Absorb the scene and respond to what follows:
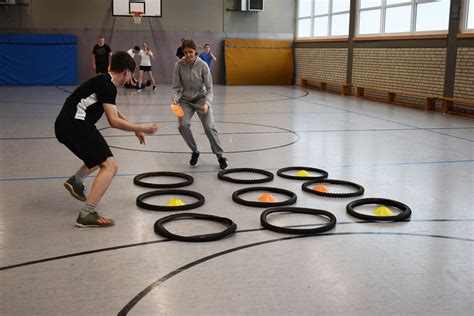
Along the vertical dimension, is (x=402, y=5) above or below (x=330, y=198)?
above

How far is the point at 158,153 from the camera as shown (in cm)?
830

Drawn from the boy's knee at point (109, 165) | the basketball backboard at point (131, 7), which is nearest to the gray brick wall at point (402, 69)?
the basketball backboard at point (131, 7)

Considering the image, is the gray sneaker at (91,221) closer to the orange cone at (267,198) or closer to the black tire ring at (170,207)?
the black tire ring at (170,207)

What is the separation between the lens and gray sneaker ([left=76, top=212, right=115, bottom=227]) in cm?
480

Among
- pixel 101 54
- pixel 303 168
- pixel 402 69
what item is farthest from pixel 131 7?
pixel 303 168

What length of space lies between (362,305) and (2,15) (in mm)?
21842

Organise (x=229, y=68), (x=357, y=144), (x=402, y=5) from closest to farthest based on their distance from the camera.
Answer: (x=357, y=144)
(x=402, y=5)
(x=229, y=68)

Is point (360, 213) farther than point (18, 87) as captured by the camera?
No

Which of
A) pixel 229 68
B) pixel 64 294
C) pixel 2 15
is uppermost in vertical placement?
pixel 2 15

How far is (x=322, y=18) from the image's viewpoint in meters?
22.2

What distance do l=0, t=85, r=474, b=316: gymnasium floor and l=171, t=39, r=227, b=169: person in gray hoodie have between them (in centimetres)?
51

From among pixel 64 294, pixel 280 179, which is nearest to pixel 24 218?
pixel 64 294

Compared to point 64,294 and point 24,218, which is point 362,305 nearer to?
Result: point 64,294

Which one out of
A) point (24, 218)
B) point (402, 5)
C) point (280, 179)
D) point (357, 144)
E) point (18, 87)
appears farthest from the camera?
point (18, 87)
